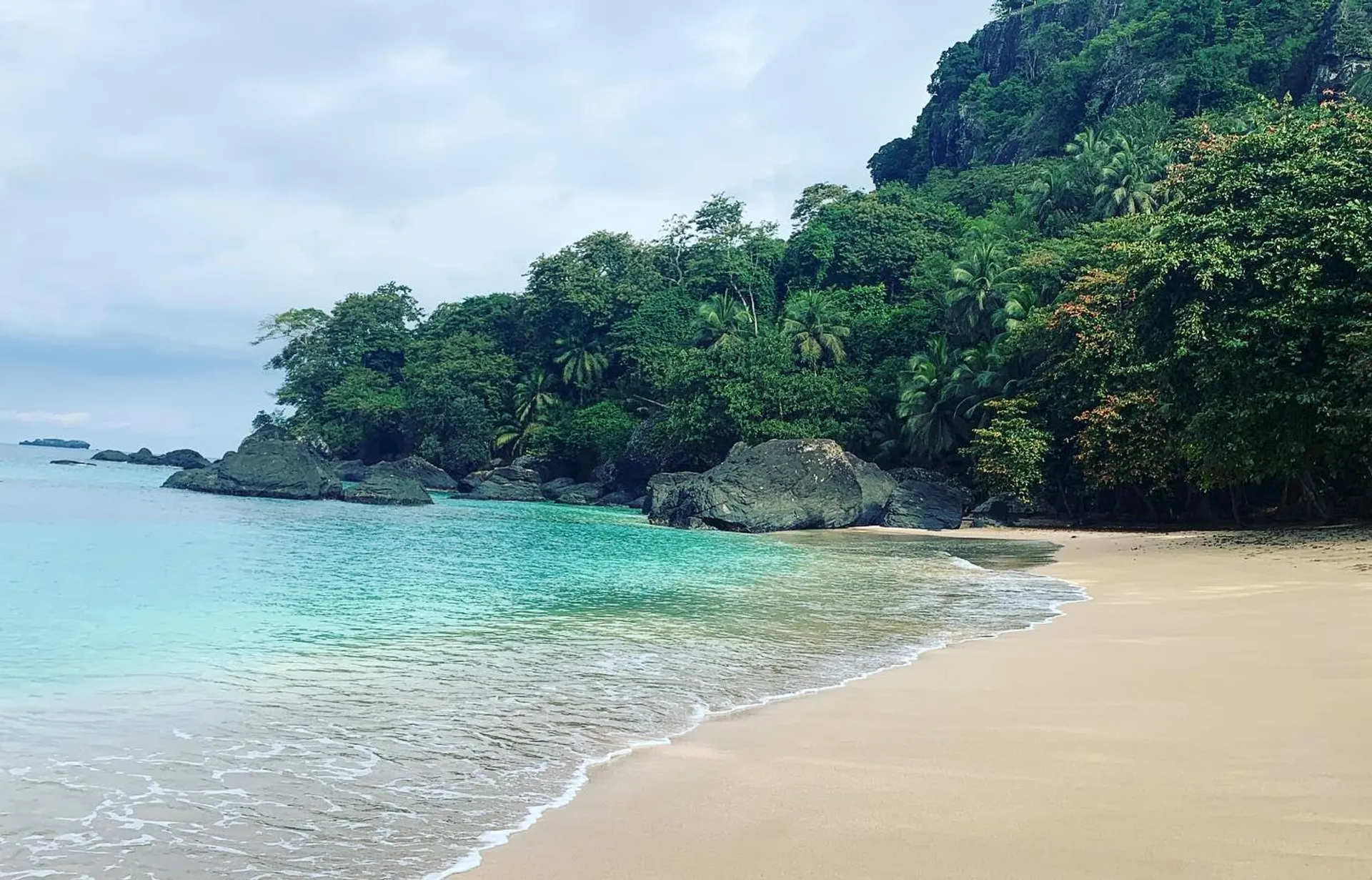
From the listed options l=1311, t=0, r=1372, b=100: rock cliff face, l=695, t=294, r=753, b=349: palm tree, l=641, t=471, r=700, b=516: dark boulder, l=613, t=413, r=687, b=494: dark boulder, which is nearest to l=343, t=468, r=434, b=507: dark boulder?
l=641, t=471, r=700, b=516: dark boulder

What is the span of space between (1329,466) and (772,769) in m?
17.4

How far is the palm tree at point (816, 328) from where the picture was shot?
4097 cm

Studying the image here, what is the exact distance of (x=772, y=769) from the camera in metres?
4.92

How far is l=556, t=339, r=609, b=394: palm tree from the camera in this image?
5331 centimetres

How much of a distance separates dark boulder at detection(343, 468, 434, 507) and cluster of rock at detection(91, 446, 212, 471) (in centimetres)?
4482

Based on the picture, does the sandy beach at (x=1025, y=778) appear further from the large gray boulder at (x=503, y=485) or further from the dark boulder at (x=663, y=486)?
the large gray boulder at (x=503, y=485)

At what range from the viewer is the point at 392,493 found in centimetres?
3800

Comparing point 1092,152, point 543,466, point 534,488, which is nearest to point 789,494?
point 1092,152

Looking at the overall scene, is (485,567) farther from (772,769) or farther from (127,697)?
(772,769)

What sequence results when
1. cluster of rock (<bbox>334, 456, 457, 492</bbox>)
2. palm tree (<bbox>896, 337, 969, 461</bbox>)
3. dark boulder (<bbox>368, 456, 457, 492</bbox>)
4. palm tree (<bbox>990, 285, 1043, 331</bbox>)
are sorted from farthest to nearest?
dark boulder (<bbox>368, 456, 457, 492</bbox>)
cluster of rock (<bbox>334, 456, 457, 492</bbox>)
palm tree (<bbox>896, 337, 969, 461</bbox>)
palm tree (<bbox>990, 285, 1043, 331</bbox>)

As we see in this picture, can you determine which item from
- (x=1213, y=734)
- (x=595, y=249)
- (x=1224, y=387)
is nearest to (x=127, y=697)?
(x=1213, y=734)

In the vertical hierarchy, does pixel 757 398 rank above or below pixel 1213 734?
above

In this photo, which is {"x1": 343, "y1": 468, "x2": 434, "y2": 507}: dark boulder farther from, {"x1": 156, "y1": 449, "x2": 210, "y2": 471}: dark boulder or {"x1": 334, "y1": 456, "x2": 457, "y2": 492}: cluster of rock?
{"x1": 156, "y1": 449, "x2": 210, "y2": 471}: dark boulder

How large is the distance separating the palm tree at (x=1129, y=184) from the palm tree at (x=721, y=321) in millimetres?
16081
